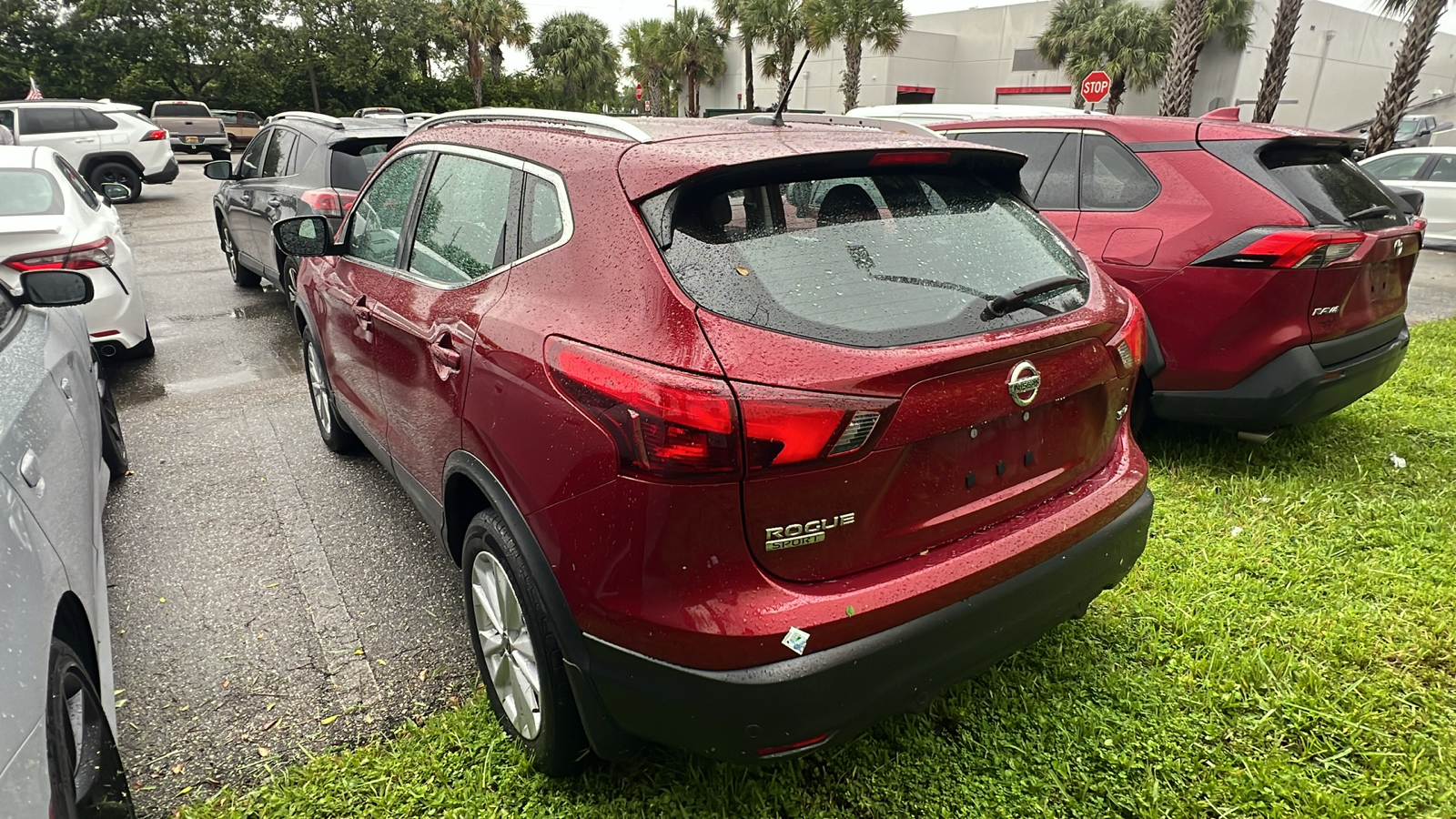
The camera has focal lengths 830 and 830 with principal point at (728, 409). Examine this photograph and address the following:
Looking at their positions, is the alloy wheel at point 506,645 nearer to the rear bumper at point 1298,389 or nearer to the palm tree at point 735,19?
the rear bumper at point 1298,389

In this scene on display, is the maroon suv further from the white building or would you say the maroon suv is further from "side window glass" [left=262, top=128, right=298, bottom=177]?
the white building

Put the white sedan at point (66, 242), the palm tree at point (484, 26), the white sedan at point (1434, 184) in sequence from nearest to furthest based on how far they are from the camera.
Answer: the white sedan at point (66, 242)
the white sedan at point (1434, 184)
the palm tree at point (484, 26)

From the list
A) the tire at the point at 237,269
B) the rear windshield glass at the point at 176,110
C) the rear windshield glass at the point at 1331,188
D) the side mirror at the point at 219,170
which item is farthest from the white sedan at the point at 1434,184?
the rear windshield glass at the point at 176,110

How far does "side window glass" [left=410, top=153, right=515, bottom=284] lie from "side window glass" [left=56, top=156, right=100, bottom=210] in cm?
463

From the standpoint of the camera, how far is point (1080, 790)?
2236mm

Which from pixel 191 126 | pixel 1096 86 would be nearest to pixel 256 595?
pixel 1096 86

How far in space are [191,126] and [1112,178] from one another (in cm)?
2762

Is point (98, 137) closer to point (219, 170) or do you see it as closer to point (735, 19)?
point (219, 170)

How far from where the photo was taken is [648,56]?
42.5 meters

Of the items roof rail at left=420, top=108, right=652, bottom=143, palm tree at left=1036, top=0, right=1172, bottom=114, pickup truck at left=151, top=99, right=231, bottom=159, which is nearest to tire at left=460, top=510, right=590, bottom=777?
roof rail at left=420, top=108, right=652, bottom=143

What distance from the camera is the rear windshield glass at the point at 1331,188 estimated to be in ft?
11.9

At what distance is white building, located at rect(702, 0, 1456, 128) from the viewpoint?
98.0ft

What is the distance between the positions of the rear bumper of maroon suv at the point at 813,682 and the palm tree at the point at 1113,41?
31223 mm

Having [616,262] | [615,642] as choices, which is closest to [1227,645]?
[615,642]
